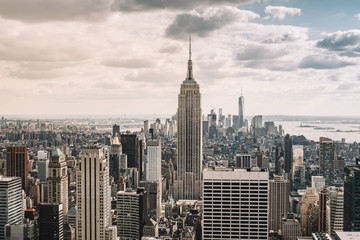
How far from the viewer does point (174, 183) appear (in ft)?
120

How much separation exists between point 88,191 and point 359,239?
9771mm

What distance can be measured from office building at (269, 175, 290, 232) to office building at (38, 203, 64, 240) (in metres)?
11.0

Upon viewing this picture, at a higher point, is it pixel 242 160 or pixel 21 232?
pixel 242 160

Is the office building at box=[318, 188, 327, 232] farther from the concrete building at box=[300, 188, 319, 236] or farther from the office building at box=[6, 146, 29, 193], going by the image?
the office building at box=[6, 146, 29, 193]

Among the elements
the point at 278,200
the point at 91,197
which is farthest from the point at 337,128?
the point at 91,197

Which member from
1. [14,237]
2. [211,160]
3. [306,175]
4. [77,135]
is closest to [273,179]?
[306,175]

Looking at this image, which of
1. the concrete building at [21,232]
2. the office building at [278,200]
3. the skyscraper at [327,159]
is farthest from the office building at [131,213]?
the skyscraper at [327,159]

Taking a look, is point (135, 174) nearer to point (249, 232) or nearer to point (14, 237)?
point (14, 237)

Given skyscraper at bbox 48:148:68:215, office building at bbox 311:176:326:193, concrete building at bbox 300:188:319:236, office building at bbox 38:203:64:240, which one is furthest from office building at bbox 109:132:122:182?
office building at bbox 311:176:326:193

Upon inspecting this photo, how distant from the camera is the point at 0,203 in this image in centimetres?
1905

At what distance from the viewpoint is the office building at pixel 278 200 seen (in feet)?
77.1

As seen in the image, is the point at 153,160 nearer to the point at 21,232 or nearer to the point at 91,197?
the point at 21,232

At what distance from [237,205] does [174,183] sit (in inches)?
845

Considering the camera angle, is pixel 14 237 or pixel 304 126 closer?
pixel 14 237
